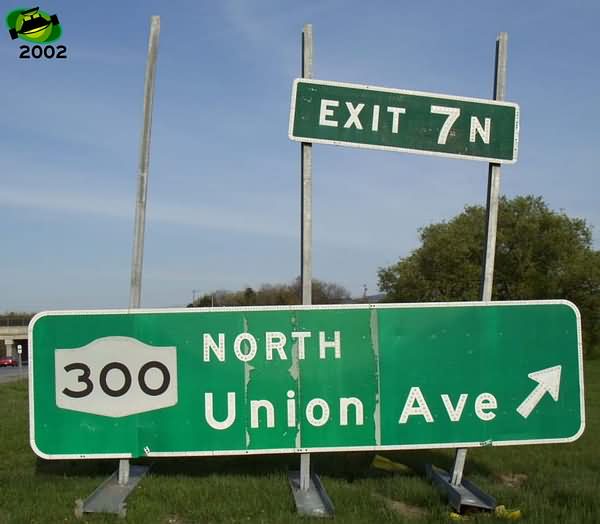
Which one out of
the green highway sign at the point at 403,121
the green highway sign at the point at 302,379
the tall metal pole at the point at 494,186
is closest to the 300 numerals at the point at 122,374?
the green highway sign at the point at 302,379

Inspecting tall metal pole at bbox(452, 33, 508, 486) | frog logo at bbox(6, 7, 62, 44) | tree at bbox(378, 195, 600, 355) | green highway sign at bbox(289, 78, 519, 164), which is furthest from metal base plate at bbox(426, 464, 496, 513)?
tree at bbox(378, 195, 600, 355)

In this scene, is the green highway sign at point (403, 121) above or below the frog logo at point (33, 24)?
below

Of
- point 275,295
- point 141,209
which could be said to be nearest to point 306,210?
point 141,209

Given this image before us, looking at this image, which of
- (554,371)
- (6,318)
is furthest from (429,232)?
(6,318)

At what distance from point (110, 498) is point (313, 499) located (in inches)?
66.5

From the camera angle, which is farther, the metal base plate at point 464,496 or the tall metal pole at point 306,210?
the tall metal pole at point 306,210

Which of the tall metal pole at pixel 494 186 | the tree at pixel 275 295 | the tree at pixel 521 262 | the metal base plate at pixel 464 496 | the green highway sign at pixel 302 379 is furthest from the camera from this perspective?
the tree at pixel 275 295

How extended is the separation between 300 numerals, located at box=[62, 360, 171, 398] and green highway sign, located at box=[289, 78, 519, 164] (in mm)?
2409

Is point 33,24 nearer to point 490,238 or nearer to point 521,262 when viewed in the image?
point 490,238

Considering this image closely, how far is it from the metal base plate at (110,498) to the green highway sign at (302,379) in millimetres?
315

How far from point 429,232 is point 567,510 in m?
40.4

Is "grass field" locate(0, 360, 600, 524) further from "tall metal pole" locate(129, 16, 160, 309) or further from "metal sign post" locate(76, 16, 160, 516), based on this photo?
"tall metal pole" locate(129, 16, 160, 309)

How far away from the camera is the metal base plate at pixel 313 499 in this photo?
16.5 ft

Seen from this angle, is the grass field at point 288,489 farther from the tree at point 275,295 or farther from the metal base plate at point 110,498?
the tree at point 275,295
